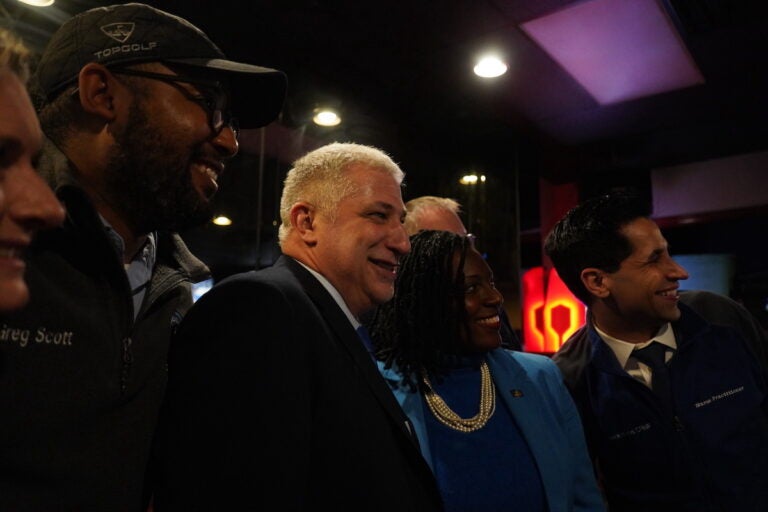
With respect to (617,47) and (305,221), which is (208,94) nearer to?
(305,221)

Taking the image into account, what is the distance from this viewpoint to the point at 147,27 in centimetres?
129

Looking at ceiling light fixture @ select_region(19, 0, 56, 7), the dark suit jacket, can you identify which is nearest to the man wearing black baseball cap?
the dark suit jacket

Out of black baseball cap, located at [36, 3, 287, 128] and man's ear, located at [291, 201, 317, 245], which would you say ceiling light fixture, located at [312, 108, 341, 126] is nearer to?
man's ear, located at [291, 201, 317, 245]

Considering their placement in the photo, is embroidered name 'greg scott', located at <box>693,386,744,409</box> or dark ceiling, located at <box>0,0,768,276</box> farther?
dark ceiling, located at <box>0,0,768,276</box>

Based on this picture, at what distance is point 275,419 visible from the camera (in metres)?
1.06

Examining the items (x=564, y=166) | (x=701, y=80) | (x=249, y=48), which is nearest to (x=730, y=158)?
(x=564, y=166)

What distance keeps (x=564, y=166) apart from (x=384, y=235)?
5.75m

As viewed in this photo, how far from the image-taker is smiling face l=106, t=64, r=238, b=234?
1256 millimetres

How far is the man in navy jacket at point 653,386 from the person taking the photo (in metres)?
1.81

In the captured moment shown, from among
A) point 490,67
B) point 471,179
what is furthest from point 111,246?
point 471,179

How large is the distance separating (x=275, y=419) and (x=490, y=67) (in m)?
4.05

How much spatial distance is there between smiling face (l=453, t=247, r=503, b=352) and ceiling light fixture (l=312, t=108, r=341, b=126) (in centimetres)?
295

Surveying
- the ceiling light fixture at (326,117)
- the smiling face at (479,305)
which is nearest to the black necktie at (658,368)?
the smiling face at (479,305)

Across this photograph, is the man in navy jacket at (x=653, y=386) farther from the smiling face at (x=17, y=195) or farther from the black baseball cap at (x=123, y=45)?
the smiling face at (x=17, y=195)
